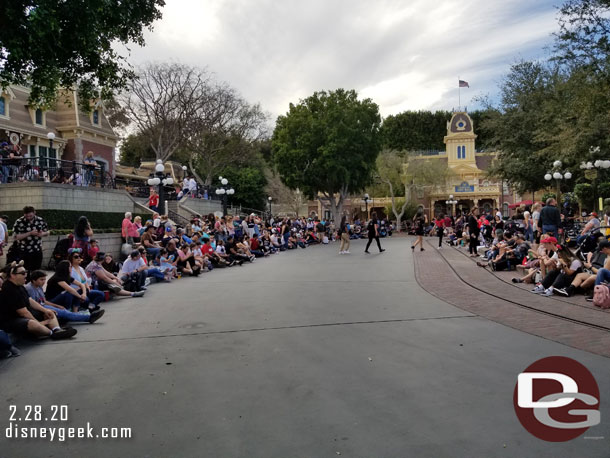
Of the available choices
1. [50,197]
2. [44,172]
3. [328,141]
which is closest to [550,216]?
[50,197]

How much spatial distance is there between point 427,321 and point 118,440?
481cm

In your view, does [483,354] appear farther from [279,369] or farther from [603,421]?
[279,369]

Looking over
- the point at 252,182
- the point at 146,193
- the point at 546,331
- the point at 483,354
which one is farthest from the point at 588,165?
the point at 252,182

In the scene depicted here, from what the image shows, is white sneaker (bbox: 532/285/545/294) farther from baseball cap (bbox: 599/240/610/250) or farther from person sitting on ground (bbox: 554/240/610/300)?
baseball cap (bbox: 599/240/610/250)

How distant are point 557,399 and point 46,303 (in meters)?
7.00

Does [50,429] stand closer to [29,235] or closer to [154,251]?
[29,235]

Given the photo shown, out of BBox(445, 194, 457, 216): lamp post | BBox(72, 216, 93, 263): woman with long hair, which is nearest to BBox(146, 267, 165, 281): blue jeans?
BBox(72, 216, 93, 263): woman with long hair

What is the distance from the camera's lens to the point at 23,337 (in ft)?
20.2

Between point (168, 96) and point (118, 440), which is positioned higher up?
point (168, 96)

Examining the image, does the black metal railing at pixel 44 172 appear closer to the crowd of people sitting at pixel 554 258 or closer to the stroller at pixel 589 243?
the crowd of people sitting at pixel 554 258

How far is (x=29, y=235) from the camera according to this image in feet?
29.6

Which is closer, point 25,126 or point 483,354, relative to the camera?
point 483,354

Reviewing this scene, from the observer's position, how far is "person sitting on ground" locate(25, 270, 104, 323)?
22.3 feet

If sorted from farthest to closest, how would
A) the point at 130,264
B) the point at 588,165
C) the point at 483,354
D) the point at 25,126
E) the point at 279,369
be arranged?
the point at 25,126 → the point at 588,165 → the point at 130,264 → the point at 483,354 → the point at 279,369
